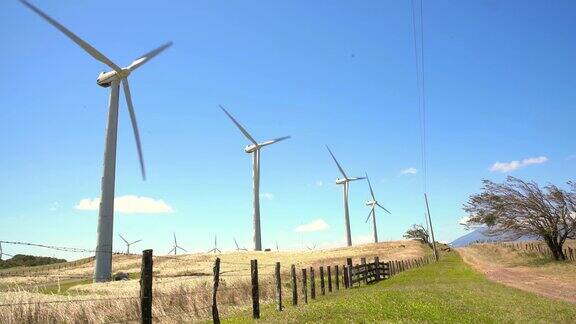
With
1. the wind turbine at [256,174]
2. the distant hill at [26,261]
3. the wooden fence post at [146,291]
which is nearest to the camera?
the wooden fence post at [146,291]

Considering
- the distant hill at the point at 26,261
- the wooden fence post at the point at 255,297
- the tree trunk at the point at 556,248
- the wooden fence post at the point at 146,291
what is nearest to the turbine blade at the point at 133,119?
the wooden fence post at the point at 255,297

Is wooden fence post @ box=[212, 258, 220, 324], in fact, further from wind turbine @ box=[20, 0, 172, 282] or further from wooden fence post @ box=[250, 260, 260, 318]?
wind turbine @ box=[20, 0, 172, 282]

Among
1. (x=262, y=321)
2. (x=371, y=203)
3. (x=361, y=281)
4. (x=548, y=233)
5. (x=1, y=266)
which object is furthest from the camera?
(x=371, y=203)

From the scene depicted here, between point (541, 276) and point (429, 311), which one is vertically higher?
point (541, 276)

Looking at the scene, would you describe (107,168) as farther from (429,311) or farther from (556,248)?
(556,248)

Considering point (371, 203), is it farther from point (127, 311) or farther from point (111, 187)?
point (127, 311)

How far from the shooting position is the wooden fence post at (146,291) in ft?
41.9

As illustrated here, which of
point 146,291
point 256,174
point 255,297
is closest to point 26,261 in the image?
point 256,174

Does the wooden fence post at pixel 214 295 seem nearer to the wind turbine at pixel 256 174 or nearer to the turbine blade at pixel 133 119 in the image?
the turbine blade at pixel 133 119

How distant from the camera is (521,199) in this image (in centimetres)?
5588

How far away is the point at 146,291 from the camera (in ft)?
42.7

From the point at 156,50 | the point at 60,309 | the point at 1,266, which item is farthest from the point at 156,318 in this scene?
the point at 1,266

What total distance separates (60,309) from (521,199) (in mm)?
52234

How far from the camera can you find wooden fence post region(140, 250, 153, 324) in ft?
41.9
